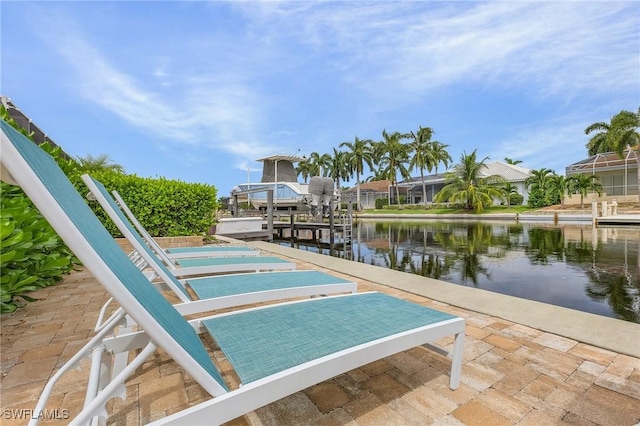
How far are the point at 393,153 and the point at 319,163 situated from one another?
1345 centimetres

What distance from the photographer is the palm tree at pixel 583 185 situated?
25.8 m

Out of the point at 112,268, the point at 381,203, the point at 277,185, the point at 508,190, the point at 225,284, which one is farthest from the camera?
the point at 381,203

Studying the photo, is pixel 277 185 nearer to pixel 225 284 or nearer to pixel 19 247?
pixel 19 247

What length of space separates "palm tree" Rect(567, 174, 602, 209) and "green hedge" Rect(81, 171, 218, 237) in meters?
30.4

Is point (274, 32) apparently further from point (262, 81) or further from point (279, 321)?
point (279, 321)

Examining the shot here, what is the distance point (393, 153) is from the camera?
3803 centimetres

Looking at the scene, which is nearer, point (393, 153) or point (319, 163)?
point (393, 153)

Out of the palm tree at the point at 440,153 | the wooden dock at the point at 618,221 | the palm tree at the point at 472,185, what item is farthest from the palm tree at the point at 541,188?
the wooden dock at the point at 618,221

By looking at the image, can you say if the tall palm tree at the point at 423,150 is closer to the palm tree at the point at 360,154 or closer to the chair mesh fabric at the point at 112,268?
the palm tree at the point at 360,154

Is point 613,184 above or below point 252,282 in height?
above

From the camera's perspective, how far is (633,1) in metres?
8.85

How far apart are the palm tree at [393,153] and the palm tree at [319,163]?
962cm

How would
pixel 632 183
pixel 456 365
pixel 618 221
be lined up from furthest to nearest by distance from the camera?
pixel 632 183 → pixel 618 221 → pixel 456 365

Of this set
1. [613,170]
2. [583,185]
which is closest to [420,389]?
[583,185]
